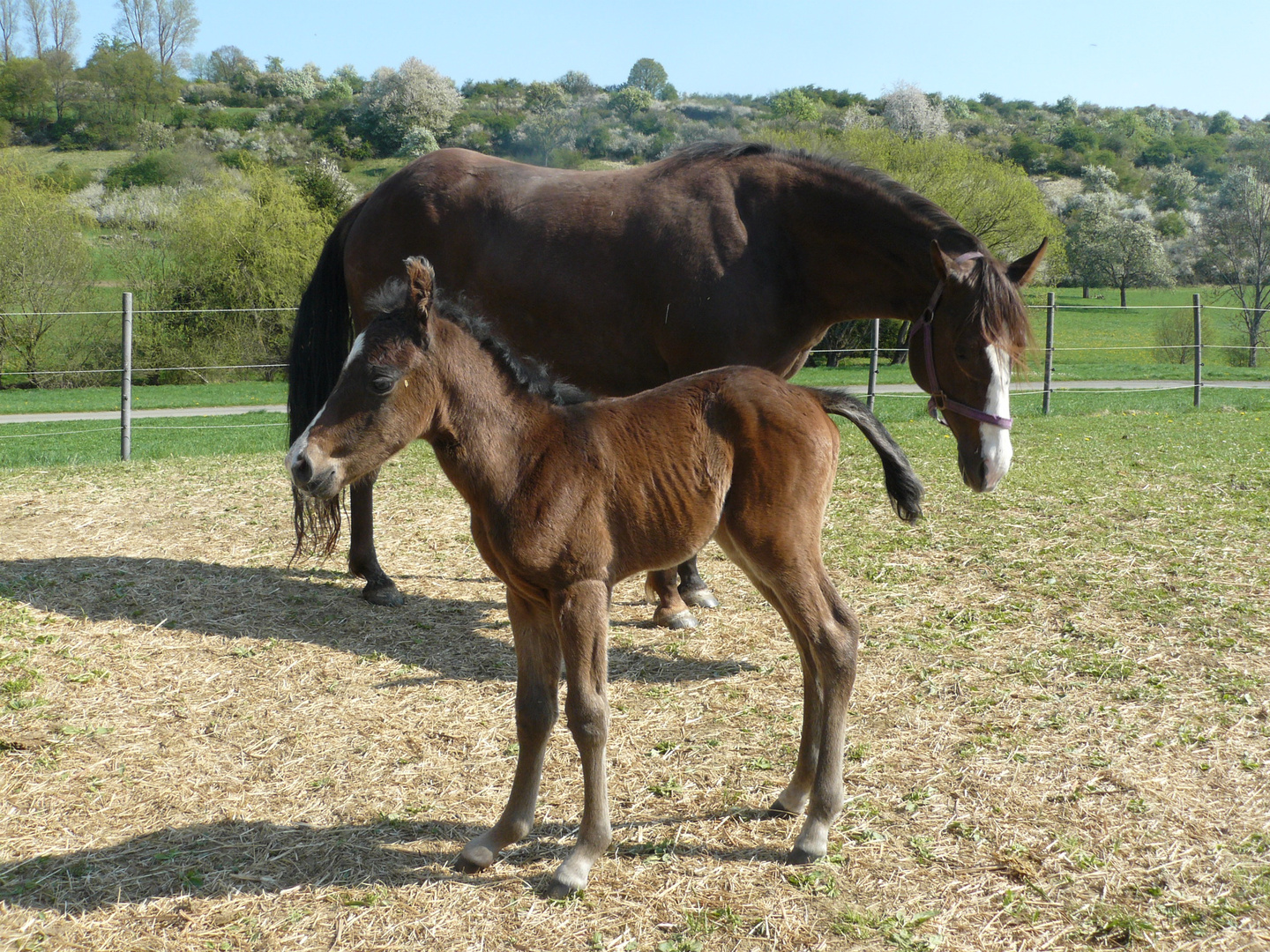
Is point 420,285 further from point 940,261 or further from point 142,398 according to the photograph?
point 142,398

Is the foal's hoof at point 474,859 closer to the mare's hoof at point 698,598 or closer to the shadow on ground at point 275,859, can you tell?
the shadow on ground at point 275,859

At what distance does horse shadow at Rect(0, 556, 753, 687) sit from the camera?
4691 millimetres

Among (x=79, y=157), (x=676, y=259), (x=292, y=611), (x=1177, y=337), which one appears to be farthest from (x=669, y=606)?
(x=79, y=157)

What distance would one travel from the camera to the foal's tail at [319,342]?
5723mm

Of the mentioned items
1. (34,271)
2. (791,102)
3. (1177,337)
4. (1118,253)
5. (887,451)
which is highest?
(791,102)

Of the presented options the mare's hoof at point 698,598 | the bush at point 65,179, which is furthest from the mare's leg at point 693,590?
the bush at point 65,179

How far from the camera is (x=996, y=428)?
3.90 metres

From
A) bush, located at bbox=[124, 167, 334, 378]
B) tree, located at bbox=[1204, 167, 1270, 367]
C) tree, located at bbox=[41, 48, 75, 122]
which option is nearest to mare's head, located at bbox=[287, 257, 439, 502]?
bush, located at bbox=[124, 167, 334, 378]

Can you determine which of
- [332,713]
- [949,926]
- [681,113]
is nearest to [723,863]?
[949,926]

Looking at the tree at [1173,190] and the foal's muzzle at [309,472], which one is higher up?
the tree at [1173,190]

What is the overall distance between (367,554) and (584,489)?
331 centimetres

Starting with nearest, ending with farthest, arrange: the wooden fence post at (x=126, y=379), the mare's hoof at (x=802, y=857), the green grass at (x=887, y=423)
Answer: the mare's hoof at (x=802, y=857) → the wooden fence post at (x=126, y=379) → the green grass at (x=887, y=423)

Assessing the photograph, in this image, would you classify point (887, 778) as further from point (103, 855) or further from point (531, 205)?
point (531, 205)

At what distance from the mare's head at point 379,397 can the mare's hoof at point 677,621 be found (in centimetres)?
267
